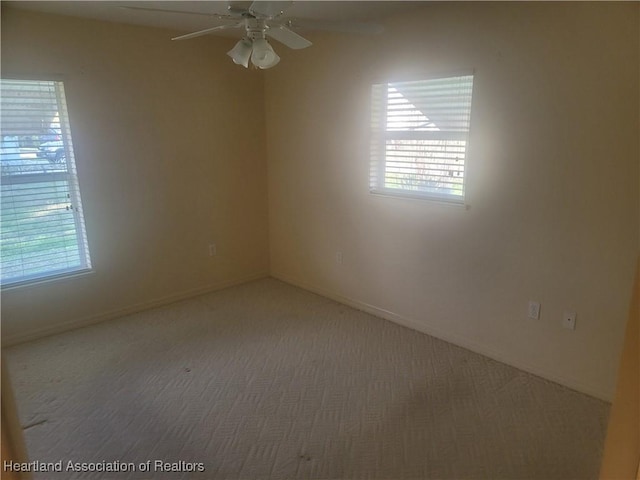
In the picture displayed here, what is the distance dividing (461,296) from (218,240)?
2.35m

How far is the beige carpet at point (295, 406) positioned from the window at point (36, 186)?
629 millimetres

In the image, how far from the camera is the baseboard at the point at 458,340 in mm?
2557

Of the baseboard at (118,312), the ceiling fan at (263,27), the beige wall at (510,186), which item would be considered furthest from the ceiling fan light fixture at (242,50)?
the baseboard at (118,312)

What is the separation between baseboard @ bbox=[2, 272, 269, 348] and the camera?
10.5ft

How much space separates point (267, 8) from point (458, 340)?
252 cm

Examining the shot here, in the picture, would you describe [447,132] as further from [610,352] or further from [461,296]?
[610,352]

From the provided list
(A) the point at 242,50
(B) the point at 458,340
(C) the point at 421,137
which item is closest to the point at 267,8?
(A) the point at 242,50

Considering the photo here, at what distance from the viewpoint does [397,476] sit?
1.96m

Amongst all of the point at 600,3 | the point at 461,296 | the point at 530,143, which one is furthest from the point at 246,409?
the point at 600,3

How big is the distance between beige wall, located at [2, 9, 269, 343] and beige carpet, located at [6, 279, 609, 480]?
1.23 feet

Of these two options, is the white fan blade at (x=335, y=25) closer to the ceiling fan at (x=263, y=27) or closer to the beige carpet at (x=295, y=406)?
the ceiling fan at (x=263, y=27)

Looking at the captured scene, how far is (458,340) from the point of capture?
312 cm

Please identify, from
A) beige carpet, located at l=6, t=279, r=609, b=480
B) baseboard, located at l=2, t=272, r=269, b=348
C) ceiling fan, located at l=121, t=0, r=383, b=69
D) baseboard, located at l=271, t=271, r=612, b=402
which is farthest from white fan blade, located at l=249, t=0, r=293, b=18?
baseboard, located at l=2, t=272, r=269, b=348

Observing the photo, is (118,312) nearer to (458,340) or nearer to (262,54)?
(262,54)
